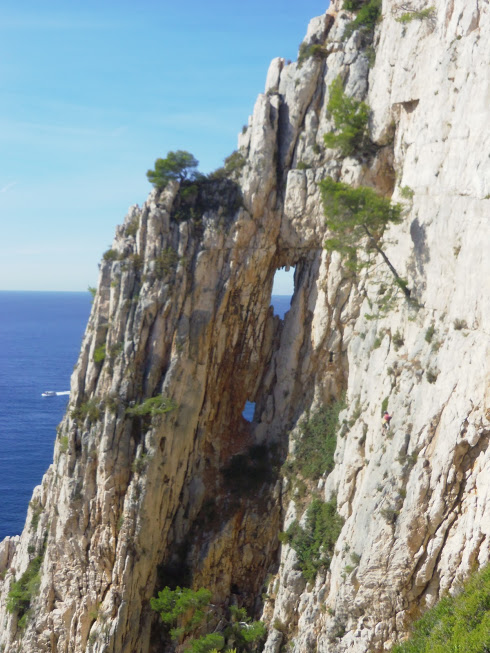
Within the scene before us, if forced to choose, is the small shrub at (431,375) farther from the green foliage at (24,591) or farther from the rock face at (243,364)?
the green foliage at (24,591)

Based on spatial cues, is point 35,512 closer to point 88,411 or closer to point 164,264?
point 88,411

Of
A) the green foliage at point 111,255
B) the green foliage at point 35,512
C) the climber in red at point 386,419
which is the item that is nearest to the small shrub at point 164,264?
the green foliage at point 111,255

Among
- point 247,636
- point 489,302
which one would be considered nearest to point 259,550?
point 247,636

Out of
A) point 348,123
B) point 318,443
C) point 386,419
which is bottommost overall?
point 318,443

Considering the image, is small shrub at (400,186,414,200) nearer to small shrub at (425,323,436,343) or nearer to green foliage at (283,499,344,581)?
small shrub at (425,323,436,343)

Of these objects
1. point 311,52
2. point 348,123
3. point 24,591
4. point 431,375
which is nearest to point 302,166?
point 348,123

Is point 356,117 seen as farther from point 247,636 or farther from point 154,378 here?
point 247,636
